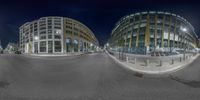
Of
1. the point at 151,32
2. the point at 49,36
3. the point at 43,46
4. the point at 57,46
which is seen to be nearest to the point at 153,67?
the point at 57,46

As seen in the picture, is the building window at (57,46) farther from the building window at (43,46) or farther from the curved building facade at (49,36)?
the building window at (43,46)

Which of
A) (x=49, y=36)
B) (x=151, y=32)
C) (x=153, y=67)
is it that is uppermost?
(x=151, y=32)

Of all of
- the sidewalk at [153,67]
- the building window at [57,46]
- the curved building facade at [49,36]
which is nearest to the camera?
the sidewalk at [153,67]

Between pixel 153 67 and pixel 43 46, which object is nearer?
pixel 153 67

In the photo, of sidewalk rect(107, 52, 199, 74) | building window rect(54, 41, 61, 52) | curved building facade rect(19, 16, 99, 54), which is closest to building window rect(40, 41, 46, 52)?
curved building facade rect(19, 16, 99, 54)

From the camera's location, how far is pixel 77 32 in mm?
87438

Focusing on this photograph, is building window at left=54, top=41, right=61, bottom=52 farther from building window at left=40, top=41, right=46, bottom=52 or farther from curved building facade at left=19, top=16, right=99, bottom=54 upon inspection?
building window at left=40, top=41, right=46, bottom=52

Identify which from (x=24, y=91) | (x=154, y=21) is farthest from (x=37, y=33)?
(x=24, y=91)

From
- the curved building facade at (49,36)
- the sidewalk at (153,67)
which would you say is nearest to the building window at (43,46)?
the curved building facade at (49,36)

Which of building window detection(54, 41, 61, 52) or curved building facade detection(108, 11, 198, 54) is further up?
curved building facade detection(108, 11, 198, 54)

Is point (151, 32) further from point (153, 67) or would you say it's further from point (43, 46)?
point (153, 67)

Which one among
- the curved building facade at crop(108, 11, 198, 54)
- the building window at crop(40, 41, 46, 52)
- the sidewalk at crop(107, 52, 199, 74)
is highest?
the curved building facade at crop(108, 11, 198, 54)

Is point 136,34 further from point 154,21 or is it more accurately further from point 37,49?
point 37,49

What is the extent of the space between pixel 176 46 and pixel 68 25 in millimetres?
58358
